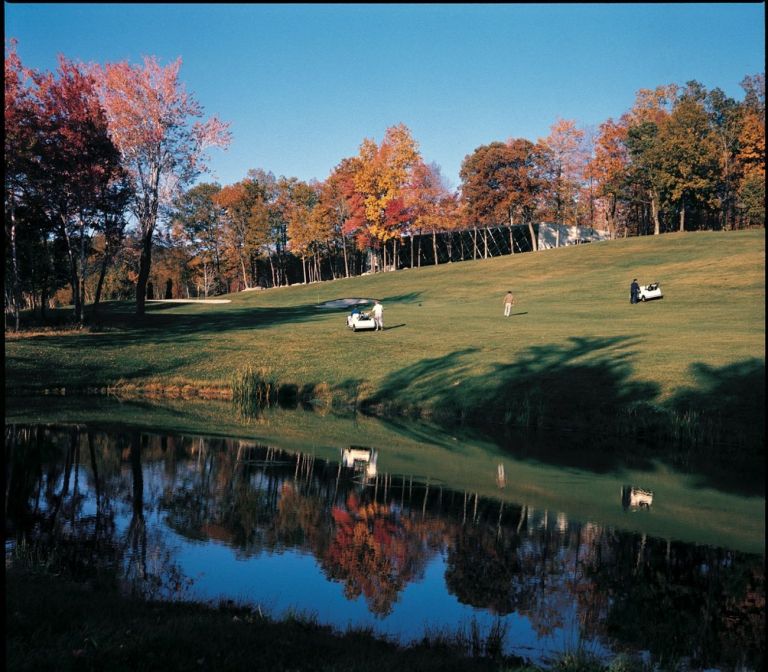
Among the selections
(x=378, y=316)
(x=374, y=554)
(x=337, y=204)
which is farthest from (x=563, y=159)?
(x=374, y=554)

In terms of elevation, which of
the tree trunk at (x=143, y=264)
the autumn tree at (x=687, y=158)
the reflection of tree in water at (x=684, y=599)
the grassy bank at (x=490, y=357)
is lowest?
the reflection of tree in water at (x=684, y=599)

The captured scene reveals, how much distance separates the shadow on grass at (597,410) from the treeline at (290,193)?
891 inches

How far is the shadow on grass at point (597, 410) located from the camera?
2278 centimetres

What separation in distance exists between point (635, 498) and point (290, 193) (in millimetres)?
90679

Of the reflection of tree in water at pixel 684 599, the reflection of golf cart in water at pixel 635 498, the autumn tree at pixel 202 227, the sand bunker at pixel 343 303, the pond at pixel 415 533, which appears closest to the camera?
the reflection of tree in water at pixel 684 599

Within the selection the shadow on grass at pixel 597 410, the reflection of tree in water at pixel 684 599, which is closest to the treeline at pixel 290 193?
the shadow on grass at pixel 597 410

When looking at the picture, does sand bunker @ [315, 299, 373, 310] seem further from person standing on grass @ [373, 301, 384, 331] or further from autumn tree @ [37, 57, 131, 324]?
autumn tree @ [37, 57, 131, 324]

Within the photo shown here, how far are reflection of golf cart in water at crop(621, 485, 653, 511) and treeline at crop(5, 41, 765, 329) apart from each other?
108ft

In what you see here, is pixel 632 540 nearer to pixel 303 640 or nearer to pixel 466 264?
pixel 303 640

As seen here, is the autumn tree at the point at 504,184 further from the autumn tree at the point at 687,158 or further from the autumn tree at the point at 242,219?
the autumn tree at the point at 242,219

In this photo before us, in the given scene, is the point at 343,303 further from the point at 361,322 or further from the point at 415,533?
the point at 415,533

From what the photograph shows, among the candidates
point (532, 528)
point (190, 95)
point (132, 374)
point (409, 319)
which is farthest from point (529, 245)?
point (532, 528)

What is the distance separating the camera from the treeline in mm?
42250

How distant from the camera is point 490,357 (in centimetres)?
3434
